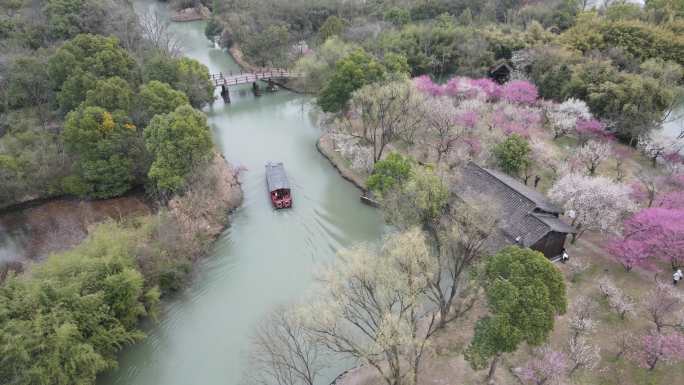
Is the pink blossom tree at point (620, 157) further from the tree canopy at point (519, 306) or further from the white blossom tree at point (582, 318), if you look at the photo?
the tree canopy at point (519, 306)

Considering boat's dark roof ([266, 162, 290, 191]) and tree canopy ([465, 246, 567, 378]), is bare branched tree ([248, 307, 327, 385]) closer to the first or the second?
tree canopy ([465, 246, 567, 378])

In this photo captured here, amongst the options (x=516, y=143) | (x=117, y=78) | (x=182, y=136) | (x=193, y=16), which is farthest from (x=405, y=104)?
(x=193, y=16)

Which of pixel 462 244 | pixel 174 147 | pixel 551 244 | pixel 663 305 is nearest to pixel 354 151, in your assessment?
pixel 174 147

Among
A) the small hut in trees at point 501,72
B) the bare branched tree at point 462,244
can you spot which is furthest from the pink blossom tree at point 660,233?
the small hut in trees at point 501,72

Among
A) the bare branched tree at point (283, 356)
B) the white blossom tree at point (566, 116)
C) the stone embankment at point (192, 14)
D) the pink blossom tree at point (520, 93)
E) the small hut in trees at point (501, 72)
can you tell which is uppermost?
the stone embankment at point (192, 14)

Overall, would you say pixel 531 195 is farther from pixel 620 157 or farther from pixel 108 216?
pixel 108 216
